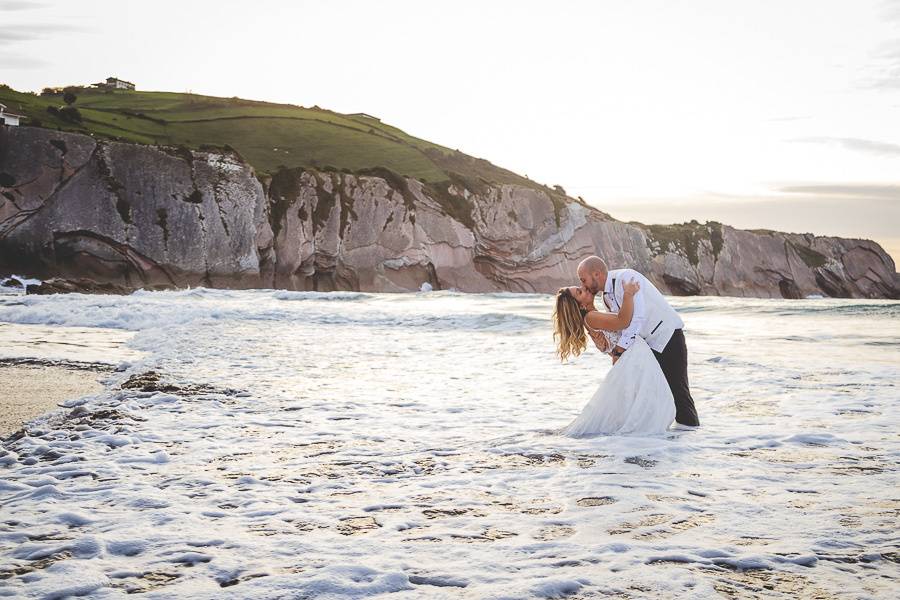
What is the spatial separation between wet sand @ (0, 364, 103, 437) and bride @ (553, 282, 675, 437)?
5.13 meters

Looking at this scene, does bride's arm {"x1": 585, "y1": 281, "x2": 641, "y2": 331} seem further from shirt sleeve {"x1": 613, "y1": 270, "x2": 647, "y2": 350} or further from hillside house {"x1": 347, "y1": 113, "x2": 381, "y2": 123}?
hillside house {"x1": 347, "y1": 113, "x2": 381, "y2": 123}

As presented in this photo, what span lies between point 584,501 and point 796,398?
16.4 ft

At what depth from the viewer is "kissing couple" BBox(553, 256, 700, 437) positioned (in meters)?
6.15

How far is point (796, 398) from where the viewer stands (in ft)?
26.0

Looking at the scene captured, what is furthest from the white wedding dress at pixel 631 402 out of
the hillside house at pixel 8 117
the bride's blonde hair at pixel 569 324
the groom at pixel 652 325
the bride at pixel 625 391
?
the hillside house at pixel 8 117

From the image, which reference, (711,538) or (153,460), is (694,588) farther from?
(153,460)

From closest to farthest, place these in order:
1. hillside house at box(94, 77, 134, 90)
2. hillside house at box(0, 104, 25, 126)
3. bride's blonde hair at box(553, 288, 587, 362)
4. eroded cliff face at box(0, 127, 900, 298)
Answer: bride's blonde hair at box(553, 288, 587, 362) < eroded cliff face at box(0, 127, 900, 298) < hillside house at box(0, 104, 25, 126) < hillside house at box(94, 77, 134, 90)

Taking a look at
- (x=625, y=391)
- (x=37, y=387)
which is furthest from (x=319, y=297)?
(x=625, y=391)

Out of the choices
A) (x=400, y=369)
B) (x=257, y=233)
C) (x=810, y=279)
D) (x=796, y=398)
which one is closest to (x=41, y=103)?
(x=257, y=233)

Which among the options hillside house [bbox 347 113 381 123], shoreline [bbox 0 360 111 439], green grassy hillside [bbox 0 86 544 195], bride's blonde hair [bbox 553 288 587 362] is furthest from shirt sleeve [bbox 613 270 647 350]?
hillside house [bbox 347 113 381 123]

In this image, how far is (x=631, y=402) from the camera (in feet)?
20.4

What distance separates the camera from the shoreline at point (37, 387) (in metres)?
6.29

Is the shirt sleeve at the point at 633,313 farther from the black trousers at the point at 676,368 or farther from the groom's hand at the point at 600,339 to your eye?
the black trousers at the point at 676,368

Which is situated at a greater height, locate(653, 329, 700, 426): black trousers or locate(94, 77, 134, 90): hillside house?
locate(94, 77, 134, 90): hillside house
